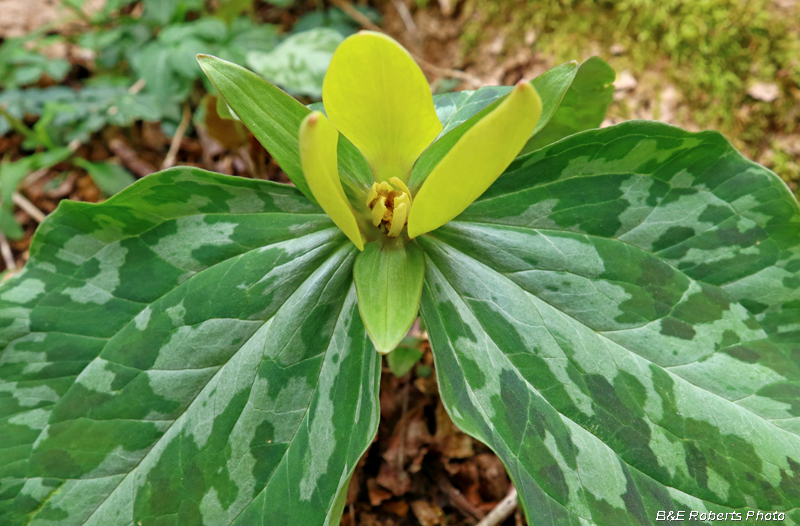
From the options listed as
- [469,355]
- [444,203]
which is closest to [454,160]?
[444,203]

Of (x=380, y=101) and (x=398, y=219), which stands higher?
(x=380, y=101)

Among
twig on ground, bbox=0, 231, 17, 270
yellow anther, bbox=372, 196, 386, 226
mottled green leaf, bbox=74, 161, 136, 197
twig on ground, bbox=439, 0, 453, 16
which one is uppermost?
twig on ground, bbox=439, 0, 453, 16

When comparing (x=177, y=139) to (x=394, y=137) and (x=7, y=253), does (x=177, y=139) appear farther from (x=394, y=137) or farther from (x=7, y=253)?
(x=394, y=137)

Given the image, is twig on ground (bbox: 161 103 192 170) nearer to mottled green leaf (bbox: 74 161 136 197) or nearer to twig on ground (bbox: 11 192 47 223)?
mottled green leaf (bbox: 74 161 136 197)

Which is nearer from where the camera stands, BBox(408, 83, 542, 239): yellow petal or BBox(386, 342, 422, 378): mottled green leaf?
BBox(408, 83, 542, 239): yellow petal

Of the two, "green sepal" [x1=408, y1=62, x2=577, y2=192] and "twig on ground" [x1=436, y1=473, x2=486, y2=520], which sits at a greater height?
"green sepal" [x1=408, y1=62, x2=577, y2=192]

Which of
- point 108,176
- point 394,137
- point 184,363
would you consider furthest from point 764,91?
point 108,176

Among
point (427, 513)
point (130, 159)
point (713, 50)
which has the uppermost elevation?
point (713, 50)

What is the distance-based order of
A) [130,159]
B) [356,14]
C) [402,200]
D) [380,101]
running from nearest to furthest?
[380,101] → [402,200] → [130,159] → [356,14]

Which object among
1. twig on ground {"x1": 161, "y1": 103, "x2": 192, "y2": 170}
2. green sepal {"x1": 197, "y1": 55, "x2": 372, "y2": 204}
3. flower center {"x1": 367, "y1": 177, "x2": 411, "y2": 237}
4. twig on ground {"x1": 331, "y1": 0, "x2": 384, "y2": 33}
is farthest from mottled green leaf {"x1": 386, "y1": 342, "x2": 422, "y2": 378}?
twig on ground {"x1": 331, "y1": 0, "x2": 384, "y2": 33}
